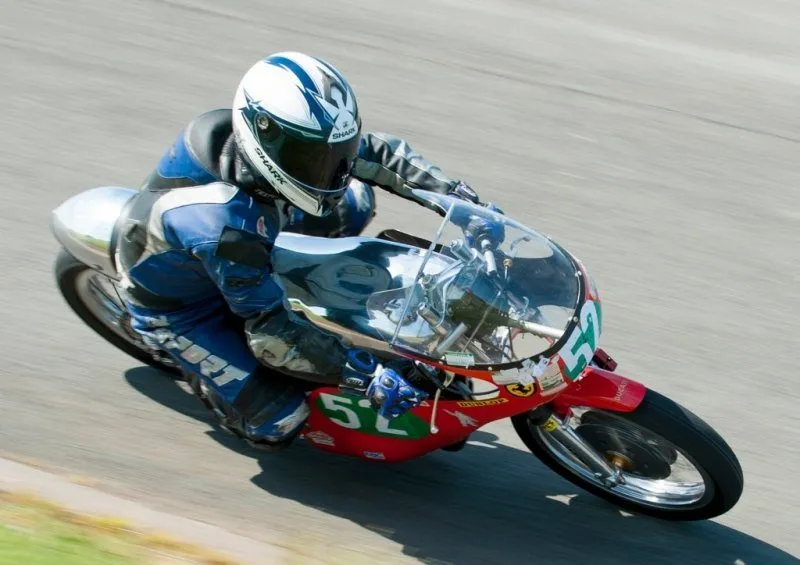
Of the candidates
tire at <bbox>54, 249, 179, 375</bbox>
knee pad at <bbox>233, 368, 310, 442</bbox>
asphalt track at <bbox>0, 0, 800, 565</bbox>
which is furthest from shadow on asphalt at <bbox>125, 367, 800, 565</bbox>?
tire at <bbox>54, 249, 179, 375</bbox>

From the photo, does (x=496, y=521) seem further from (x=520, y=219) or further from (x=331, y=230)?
(x=520, y=219)

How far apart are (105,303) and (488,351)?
209cm

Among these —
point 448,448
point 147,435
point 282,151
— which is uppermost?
point 282,151

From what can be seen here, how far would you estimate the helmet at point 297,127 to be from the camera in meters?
4.41

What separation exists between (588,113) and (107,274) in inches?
169

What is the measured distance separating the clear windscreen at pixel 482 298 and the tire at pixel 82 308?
159cm

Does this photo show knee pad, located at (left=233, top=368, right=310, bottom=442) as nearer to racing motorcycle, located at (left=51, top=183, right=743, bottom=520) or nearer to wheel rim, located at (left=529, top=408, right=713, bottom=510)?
racing motorcycle, located at (left=51, top=183, right=743, bottom=520)

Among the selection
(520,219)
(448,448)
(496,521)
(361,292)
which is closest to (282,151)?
(361,292)

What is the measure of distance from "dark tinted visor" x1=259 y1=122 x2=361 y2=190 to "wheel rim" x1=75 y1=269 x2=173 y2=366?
141cm

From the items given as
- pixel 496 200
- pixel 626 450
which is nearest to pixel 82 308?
pixel 626 450

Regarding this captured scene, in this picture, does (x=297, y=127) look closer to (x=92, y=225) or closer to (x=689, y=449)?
(x=92, y=225)

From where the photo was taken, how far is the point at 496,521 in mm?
4852

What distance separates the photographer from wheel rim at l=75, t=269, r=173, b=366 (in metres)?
5.51

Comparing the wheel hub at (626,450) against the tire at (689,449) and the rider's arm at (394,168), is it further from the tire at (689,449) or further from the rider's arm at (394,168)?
the rider's arm at (394,168)
